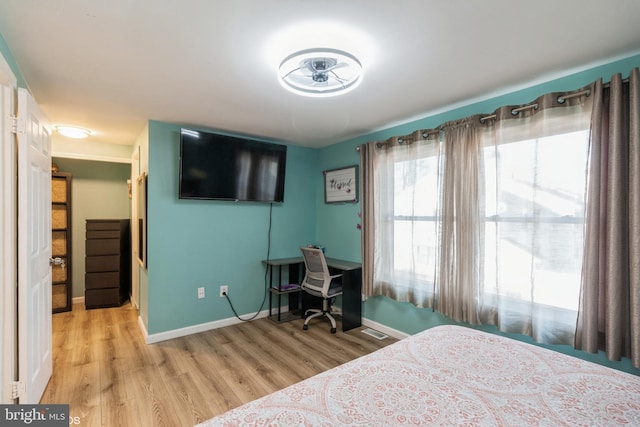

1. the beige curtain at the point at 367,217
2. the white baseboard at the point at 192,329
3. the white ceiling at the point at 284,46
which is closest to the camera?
the white ceiling at the point at 284,46

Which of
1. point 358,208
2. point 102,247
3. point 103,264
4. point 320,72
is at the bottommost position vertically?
point 103,264

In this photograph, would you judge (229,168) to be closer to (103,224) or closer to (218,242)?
(218,242)

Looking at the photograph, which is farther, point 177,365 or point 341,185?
point 341,185

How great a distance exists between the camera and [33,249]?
6.12 feet

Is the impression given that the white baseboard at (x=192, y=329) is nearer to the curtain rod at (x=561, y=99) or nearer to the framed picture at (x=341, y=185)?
the framed picture at (x=341, y=185)

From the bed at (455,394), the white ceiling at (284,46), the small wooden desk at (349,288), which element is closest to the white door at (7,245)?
the white ceiling at (284,46)

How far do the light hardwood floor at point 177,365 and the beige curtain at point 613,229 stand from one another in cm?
179

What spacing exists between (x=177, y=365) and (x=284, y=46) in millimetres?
2659

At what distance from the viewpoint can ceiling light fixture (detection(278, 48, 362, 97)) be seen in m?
1.64

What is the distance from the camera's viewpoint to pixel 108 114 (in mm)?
2811

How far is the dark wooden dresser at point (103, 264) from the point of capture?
13.3 feet

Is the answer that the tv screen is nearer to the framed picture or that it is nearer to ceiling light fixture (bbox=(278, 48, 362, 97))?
the framed picture

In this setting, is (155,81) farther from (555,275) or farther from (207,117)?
(555,275)

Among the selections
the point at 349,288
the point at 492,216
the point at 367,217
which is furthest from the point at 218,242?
the point at 492,216
